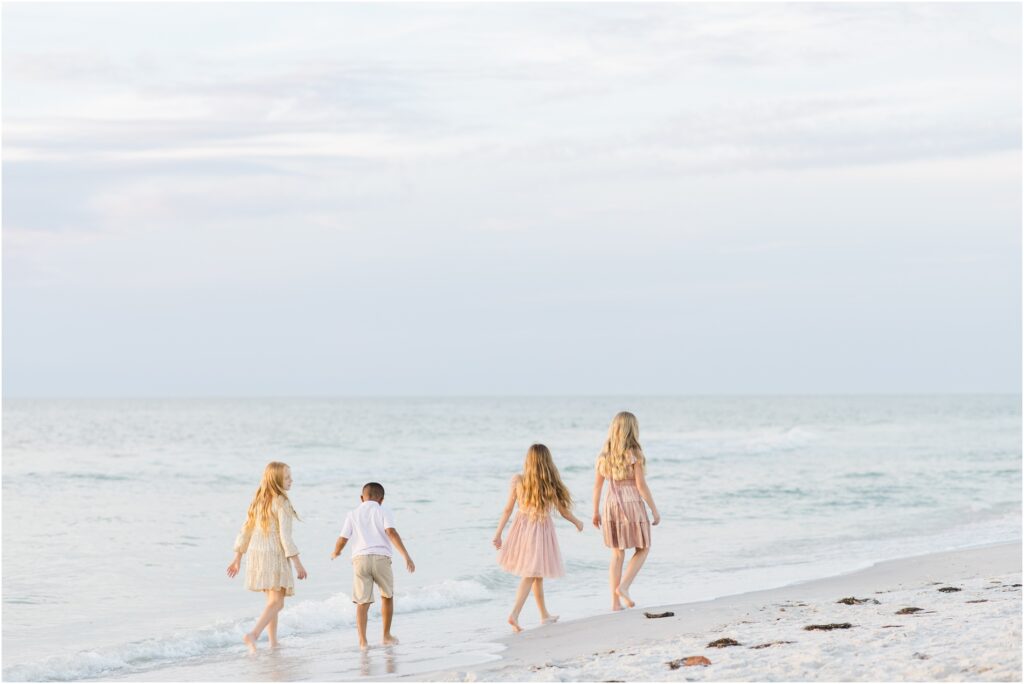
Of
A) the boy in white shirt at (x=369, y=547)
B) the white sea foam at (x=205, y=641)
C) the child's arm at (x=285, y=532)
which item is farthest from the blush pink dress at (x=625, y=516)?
the child's arm at (x=285, y=532)

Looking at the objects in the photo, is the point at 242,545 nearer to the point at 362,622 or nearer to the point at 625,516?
the point at 362,622

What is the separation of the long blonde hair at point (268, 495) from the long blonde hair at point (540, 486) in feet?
6.54

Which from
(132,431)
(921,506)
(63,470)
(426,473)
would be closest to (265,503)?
(921,506)

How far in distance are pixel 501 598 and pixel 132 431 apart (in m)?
51.6

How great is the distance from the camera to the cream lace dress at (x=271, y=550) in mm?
9125

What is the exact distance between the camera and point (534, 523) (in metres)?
9.65

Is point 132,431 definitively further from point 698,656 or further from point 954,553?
point 698,656

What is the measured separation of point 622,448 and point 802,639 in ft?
9.39

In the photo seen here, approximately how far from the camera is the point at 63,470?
3244 centimetres

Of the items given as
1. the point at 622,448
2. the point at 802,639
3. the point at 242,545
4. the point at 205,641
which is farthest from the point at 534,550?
the point at 205,641

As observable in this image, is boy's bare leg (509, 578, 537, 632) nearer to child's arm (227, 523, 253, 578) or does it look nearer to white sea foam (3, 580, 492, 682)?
white sea foam (3, 580, 492, 682)

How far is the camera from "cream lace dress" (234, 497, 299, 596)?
29.9ft

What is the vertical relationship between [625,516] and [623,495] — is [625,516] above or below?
below

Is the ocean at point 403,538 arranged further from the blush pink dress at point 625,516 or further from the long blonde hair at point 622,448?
the long blonde hair at point 622,448
